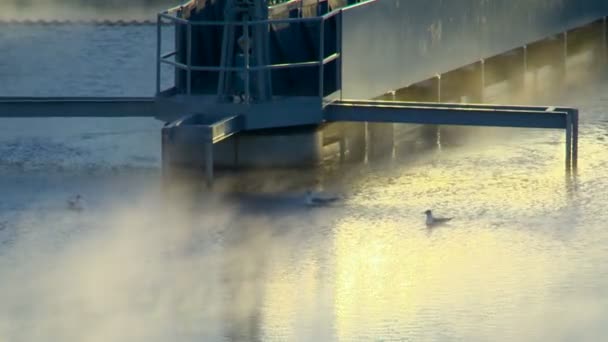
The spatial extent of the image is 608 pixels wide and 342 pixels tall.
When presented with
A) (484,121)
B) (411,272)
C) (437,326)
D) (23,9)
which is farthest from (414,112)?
(23,9)

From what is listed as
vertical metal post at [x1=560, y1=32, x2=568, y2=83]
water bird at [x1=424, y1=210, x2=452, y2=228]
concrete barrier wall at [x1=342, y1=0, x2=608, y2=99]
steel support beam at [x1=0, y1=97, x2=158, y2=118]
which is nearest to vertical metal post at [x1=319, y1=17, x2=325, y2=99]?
concrete barrier wall at [x1=342, y1=0, x2=608, y2=99]

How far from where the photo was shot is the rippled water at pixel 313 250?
11633 mm

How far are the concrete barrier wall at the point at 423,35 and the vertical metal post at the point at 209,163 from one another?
201 centimetres

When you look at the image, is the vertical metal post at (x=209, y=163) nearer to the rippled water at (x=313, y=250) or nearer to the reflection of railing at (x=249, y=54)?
the rippled water at (x=313, y=250)

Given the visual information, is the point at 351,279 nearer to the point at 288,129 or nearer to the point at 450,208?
the point at 450,208

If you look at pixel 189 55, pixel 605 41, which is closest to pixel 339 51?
pixel 189 55

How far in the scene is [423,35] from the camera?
63.1 feet

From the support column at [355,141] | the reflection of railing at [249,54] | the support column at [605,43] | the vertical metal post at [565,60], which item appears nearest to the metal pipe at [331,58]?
the reflection of railing at [249,54]

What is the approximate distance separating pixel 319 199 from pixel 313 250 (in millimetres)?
1669

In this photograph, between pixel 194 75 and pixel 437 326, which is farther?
pixel 194 75

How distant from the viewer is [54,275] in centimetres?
1293

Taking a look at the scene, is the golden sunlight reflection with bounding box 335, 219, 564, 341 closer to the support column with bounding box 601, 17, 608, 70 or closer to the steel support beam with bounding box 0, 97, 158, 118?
the steel support beam with bounding box 0, 97, 158, 118

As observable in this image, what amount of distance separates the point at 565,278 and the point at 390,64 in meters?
6.09

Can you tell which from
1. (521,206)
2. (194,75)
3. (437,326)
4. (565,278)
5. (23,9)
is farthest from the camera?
(23,9)
